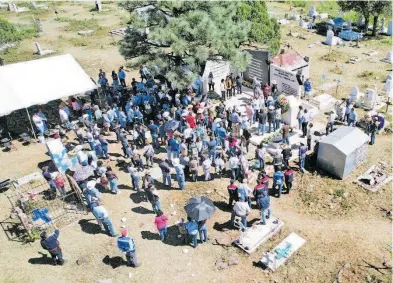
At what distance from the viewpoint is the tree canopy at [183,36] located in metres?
19.3

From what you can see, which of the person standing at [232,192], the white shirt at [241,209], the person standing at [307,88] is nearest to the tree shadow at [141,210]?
the person standing at [232,192]

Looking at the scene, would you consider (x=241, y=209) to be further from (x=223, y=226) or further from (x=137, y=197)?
(x=137, y=197)

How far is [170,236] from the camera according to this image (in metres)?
13.9

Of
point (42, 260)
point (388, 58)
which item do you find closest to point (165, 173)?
point (42, 260)

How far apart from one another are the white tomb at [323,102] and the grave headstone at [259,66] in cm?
297

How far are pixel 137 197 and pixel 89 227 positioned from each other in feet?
7.23

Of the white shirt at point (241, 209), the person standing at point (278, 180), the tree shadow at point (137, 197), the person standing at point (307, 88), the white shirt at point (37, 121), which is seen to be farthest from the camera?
the person standing at point (307, 88)

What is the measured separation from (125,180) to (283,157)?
6580mm

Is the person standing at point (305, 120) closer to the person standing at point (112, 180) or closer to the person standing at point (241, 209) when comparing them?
the person standing at point (241, 209)

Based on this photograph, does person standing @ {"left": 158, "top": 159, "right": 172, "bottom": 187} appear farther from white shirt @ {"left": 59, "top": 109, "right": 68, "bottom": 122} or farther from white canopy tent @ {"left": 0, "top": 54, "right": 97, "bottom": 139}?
white shirt @ {"left": 59, "top": 109, "right": 68, "bottom": 122}

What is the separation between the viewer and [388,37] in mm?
31062

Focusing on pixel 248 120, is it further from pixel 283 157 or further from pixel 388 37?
pixel 388 37

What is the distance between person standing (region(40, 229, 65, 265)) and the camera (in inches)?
477

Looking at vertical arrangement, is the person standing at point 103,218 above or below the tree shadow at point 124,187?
above
